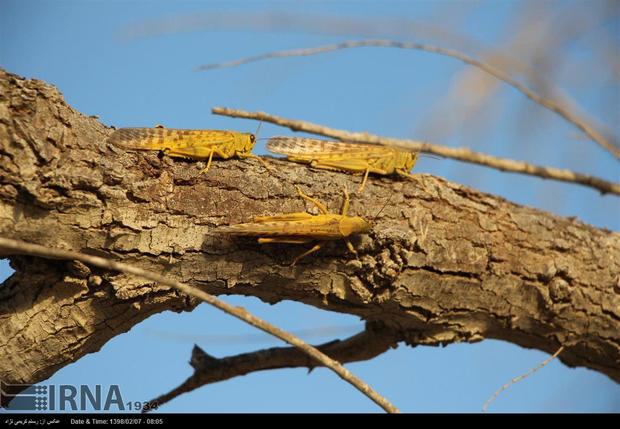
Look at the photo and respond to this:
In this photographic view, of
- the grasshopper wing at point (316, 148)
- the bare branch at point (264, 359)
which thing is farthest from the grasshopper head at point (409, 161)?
the bare branch at point (264, 359)

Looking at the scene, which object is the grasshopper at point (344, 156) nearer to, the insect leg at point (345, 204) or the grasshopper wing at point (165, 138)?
the insect leg at point (345, 204)

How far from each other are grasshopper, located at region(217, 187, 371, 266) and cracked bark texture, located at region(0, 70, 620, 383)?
60 mm

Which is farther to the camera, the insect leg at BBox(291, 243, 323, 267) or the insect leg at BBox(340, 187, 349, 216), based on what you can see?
the insect leg at BBox(340, 187, 349, 216)

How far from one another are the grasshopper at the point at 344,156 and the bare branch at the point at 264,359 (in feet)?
2.88

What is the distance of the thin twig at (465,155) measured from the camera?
172 cm

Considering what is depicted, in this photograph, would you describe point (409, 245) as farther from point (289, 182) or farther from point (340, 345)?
point (340, 345)

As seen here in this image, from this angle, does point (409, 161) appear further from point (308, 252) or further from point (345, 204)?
point (308, 252)

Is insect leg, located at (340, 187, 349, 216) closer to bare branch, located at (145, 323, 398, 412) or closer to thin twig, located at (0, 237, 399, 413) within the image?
bare branch, located at (145, 323, 398, 412)

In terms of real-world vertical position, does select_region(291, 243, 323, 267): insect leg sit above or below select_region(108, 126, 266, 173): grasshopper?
below

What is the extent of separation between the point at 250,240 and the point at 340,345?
3.86ft

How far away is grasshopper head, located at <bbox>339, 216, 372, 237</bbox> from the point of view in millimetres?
3057

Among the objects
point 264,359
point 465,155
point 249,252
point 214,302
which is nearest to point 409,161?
point 249,252

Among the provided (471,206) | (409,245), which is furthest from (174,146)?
(471,206)

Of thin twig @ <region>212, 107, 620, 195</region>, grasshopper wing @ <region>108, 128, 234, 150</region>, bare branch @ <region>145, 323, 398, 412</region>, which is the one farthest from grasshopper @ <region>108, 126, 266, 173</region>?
thin twig @ <region>212, 107, 620, 195</region>
